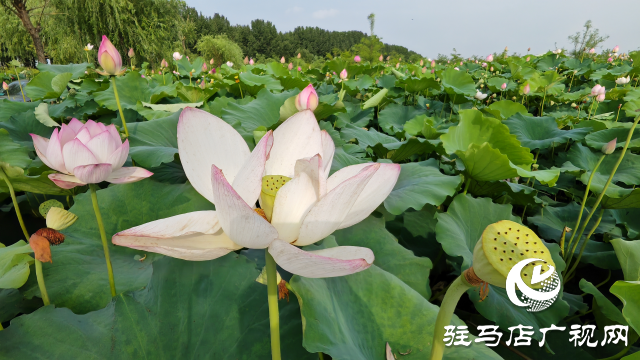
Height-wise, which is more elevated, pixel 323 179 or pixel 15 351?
pixel 323 179

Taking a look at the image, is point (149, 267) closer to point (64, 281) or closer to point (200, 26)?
point (64, 281)

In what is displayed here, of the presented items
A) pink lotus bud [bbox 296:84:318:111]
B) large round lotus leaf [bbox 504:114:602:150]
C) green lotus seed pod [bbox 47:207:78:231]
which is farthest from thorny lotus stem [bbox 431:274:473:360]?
large round lotus leaf [bbox 504:114:602:150]

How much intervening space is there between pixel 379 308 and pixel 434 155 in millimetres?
1454

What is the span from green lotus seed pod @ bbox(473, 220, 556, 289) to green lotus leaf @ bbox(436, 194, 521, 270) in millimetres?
655

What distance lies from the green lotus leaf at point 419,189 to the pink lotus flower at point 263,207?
562 millimetres

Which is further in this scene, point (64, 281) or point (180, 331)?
point (64, 281)

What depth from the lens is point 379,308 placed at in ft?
1.91

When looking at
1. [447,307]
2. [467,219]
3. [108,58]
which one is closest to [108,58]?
[108,58]

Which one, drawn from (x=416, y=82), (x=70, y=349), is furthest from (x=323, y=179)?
(x=416, y=82)

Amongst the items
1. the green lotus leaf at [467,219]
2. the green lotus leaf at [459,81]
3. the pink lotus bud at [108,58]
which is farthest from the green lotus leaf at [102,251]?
the green lotus leaf at [459,81]

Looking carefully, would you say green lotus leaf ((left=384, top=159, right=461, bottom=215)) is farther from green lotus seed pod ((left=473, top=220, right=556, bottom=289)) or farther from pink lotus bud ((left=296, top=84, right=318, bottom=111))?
green lotus seed pod ((left=473, top=220, right=556, bottom=289))

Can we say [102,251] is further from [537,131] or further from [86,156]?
[537,131]

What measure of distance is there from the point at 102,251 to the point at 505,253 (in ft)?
2.83

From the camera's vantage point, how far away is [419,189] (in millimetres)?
1063
